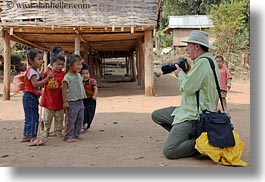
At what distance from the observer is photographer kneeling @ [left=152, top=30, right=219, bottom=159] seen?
14.2 feet

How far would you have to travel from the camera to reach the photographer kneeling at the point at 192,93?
433 centimetres

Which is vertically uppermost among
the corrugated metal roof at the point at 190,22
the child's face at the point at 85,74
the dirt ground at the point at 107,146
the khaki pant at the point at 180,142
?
the corrugated metal roof at the point at 190,22

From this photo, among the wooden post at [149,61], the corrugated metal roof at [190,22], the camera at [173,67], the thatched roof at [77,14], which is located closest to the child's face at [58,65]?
the camera at [173,67]

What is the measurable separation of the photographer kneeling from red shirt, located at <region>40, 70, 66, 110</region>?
75.0 inches

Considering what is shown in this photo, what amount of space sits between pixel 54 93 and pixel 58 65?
40 centimetres

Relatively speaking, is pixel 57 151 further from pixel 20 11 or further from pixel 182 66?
pixel 20 11

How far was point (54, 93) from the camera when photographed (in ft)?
18.8

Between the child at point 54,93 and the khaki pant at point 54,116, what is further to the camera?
the khaki pant at point 54,116

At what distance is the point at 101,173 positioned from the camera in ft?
10.1

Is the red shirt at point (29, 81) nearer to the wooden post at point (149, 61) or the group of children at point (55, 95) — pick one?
the group of children at point (55, 95)

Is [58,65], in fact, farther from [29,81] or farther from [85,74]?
[85,74]

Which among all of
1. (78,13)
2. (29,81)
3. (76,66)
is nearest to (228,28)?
(78,13)

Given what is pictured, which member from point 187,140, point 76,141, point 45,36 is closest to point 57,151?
point 76,141

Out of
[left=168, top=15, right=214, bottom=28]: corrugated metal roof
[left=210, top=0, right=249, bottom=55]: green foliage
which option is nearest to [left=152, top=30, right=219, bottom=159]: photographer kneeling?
[left=210, top=0, right=249, bottom=55]: green foliage
